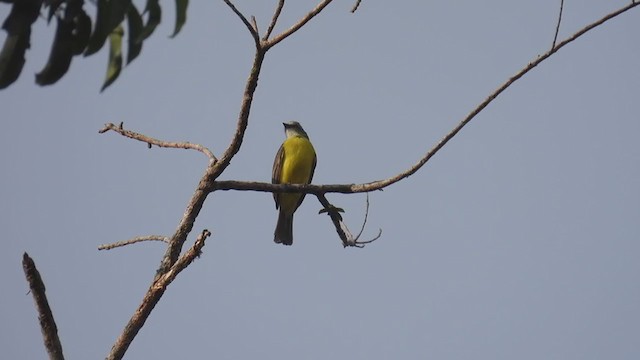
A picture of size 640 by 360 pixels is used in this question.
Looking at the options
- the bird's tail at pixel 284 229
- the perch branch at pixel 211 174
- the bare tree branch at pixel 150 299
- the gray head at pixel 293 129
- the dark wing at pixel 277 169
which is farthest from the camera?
the gray head at pixel 293 129

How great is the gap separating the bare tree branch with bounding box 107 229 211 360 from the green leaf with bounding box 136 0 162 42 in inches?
76.5

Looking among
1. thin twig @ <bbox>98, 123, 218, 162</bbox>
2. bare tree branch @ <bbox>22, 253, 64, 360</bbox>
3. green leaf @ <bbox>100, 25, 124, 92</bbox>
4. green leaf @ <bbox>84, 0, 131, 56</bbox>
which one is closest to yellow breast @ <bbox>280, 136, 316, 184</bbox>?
thin twig @ <bbox>98, 123, 218, 162</bbox>

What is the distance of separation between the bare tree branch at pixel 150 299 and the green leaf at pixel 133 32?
6.27ft

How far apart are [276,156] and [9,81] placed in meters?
7.52

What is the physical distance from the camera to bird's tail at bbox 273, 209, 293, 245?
9383 millimetres

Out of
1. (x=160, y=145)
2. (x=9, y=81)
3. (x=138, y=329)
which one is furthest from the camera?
(x=160, y=145)

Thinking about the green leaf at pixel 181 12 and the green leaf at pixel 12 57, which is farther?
the green leaf at pixel 181 12

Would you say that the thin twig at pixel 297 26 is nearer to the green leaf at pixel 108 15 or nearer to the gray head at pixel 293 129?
the green leaf at pixel 108 15

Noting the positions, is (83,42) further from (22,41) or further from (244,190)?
(244,190)

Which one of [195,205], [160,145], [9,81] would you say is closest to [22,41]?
[9,81]

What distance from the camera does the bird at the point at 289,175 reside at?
950cm

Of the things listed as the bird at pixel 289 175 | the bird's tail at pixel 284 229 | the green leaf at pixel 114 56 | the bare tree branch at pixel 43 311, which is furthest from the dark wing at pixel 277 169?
the green leaf at pixel 114 56

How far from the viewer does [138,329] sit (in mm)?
4121

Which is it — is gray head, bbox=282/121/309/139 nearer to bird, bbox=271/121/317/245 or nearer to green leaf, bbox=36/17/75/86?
bird, bbox=271/121/317/245
